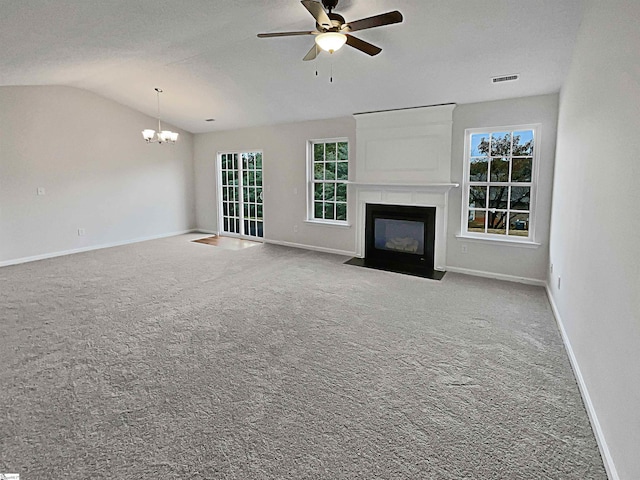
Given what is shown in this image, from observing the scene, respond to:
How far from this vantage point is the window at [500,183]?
4.86m

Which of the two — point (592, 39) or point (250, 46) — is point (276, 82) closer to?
point (250, 46)

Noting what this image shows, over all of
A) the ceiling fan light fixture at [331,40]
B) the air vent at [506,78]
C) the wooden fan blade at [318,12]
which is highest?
the air vent at [506,78]

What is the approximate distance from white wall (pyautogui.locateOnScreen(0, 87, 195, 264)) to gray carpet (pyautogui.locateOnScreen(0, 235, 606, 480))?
Result: 1950 mm

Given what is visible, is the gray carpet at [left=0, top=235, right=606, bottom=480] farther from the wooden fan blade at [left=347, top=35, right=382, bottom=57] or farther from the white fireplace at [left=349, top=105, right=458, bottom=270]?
the wooden fan blade at [left=347, top=35, right=382, bottom=57]

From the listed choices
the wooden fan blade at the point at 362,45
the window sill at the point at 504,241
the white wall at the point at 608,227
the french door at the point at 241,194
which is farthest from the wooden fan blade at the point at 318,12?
the french door at the point at 241,194

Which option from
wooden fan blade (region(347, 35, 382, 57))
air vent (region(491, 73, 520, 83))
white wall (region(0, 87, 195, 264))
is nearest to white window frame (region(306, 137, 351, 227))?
air vent (region(491, 73, 520, 83))

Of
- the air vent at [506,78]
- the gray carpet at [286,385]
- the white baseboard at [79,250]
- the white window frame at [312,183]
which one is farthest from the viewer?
the white window frame at [312,183]

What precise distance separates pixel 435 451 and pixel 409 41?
3.68 m

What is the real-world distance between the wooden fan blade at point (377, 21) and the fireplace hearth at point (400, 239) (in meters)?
3.31

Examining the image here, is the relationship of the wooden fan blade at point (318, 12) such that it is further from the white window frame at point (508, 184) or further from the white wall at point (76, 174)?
the white wall at point (76, 174)

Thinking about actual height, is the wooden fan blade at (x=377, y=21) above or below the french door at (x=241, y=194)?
above

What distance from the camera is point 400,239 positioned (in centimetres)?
600

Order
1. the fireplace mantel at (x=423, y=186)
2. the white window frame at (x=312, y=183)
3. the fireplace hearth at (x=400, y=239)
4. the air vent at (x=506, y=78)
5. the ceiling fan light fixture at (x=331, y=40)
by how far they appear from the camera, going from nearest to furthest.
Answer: the ceiling fan light fixture at (x=331, y=40) → the air vent at (x=506, y=78) → the fireplace mantel at (x=423, y=186) → the fireplace hearth at (x=400, y=239) → the white window frame at (x=312, y=183)

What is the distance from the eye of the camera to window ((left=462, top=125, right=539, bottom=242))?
486 centimetres
